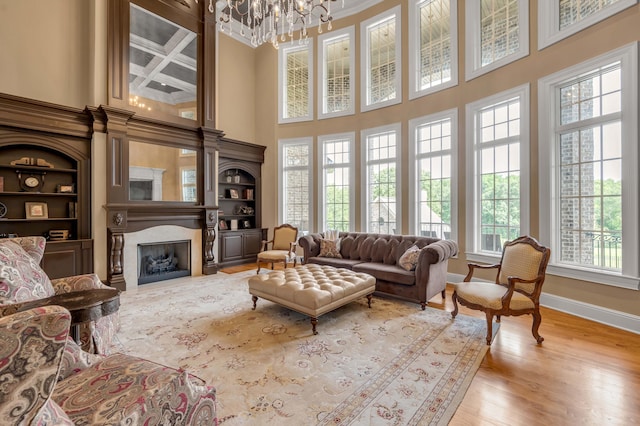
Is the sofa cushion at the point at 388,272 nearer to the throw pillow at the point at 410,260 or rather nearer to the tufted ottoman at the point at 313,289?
the throw pillow at the point at 410,260

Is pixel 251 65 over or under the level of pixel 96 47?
over

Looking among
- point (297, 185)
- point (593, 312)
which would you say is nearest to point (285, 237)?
point (297, 185)

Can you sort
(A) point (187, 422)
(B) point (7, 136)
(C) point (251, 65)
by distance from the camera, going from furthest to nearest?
1. (C) point (251, 65)
2. (B) point (7, 136)
3. (A) point (187, 422)

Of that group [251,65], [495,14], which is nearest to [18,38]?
[251,65]

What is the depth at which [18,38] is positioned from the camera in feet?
13.6

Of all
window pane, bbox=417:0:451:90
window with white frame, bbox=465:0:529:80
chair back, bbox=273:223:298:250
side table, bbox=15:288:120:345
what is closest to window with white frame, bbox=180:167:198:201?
chair back, bbox=273:223:298:250

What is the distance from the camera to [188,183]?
5633 mm

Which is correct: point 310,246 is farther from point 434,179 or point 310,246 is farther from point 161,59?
point 161,59

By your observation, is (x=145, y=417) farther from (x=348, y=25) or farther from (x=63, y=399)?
(x=348, y=25)

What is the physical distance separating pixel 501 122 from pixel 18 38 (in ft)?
24.2

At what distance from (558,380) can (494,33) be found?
489 cm

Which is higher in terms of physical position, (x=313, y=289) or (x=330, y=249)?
(x=330, y=249)

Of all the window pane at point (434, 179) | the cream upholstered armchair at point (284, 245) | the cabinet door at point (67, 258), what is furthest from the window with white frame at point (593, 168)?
the cabinet door at point (67, 258)

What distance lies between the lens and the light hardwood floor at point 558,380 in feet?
6.02
